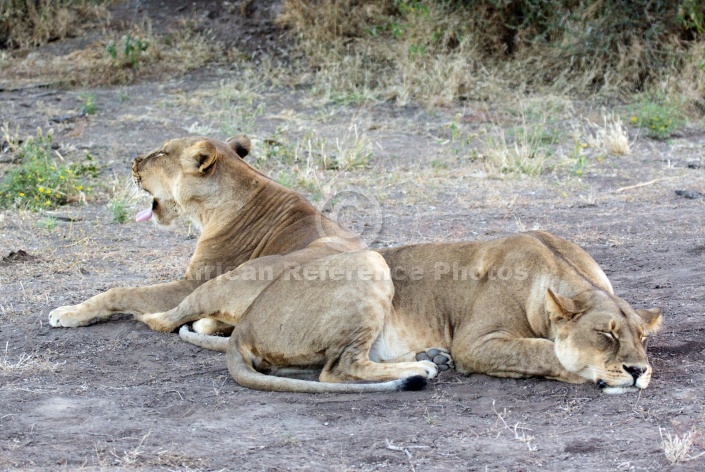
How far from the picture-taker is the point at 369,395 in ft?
13.9

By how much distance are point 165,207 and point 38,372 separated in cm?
155

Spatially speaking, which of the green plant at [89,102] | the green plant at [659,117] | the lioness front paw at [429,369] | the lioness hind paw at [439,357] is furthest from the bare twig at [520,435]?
the green plant at [89,102]

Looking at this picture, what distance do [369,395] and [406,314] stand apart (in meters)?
0.63

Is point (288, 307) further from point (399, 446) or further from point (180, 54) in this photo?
point (180, 54)

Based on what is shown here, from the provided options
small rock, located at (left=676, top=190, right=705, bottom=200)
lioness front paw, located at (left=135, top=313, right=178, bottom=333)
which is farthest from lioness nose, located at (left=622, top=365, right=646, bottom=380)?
small rock, located at (left=676, top=190, right=705, bottom=200)

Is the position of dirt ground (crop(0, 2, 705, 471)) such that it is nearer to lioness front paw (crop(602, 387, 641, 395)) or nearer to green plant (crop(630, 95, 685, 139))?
lioness front paw (crop(602, 387, 641, 395))

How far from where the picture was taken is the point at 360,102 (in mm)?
11320

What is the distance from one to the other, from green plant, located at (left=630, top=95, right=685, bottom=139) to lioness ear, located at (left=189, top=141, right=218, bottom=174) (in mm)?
6190

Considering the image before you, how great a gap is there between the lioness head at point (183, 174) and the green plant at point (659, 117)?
598 cm

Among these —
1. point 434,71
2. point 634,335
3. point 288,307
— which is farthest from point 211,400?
point 434,71

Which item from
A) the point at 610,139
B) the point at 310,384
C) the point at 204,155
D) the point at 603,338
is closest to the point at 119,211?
the point at 204,155

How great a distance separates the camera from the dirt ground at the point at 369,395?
3.62 m

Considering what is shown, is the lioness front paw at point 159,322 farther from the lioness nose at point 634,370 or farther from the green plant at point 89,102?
the green plant at point 89,102

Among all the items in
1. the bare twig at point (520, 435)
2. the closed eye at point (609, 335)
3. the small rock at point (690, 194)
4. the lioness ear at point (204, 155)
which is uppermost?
the lioness ear at point (204, 155)
